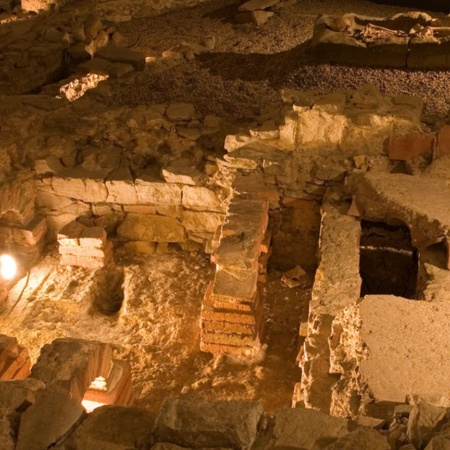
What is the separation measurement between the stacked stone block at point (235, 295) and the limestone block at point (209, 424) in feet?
7.14

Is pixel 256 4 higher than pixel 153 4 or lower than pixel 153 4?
lower

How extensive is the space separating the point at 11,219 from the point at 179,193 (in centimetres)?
186

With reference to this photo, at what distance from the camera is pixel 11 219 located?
239 inches

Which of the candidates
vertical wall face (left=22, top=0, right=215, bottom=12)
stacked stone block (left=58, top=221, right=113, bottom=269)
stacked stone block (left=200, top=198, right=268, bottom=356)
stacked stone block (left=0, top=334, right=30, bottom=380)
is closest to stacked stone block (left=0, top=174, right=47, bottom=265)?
stacked stone block (left=58, top=221, right=113, bottom=269)

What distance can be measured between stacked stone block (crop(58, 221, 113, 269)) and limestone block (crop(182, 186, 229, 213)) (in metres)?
0.95

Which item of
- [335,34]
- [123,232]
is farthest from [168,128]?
[335,34]

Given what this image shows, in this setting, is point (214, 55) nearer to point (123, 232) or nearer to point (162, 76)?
point (162, 76)

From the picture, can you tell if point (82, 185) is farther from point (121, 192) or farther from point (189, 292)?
point (189, 292)

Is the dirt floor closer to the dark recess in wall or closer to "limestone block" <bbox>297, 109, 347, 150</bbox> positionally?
"limestone block" <bbox>297, 109, 347, 150</bbox>

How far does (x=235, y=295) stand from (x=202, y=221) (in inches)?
65.0

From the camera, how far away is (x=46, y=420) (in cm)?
238

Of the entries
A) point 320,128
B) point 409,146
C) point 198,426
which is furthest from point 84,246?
point 198,426

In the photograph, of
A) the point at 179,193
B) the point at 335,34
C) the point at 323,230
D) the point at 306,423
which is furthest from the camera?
the point at 335,34

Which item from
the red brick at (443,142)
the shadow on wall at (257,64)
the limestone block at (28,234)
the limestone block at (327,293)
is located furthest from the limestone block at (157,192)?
the red brick at (443,142)
